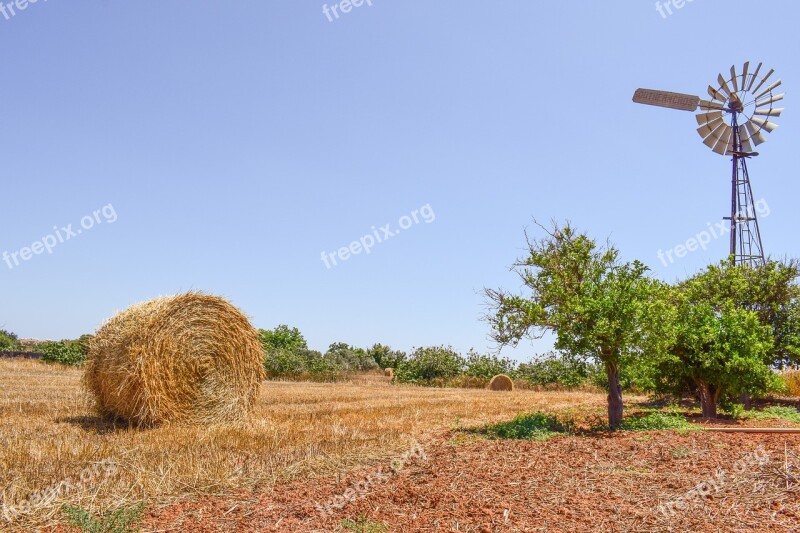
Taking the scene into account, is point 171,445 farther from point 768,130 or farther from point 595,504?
point 768,130

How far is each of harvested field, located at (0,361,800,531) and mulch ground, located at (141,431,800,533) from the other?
0.02 m

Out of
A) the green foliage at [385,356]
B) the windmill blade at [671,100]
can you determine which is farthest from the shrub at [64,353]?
the windmill blade at [671,100]

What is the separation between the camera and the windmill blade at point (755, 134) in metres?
25.2

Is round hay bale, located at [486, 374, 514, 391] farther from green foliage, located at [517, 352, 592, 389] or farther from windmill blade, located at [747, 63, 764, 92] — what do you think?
windmill blade, located at [747, 63, 764, 92]

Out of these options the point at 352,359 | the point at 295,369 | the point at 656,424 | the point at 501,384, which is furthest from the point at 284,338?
the point at 656,424

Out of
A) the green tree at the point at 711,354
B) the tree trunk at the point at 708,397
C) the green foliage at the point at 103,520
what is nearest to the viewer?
the green foliage at the point at 103,520

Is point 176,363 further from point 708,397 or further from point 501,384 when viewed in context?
point 501,384

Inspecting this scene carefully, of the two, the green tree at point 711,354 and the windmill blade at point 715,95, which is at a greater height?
the windmill blade at point 715,95

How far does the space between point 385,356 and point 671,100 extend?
29.4m

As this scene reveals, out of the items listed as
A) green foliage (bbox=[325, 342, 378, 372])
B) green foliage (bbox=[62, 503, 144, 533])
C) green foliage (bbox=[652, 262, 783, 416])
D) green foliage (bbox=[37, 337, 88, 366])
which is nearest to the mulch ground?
green foliage (bbox=[62, 503, 144, 533])

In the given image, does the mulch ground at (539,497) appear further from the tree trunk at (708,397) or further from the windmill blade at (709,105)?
the windmill blade at (709,105)

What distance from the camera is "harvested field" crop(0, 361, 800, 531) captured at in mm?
5543

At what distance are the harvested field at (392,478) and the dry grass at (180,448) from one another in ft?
0.09

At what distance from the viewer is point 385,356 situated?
4781 cm
